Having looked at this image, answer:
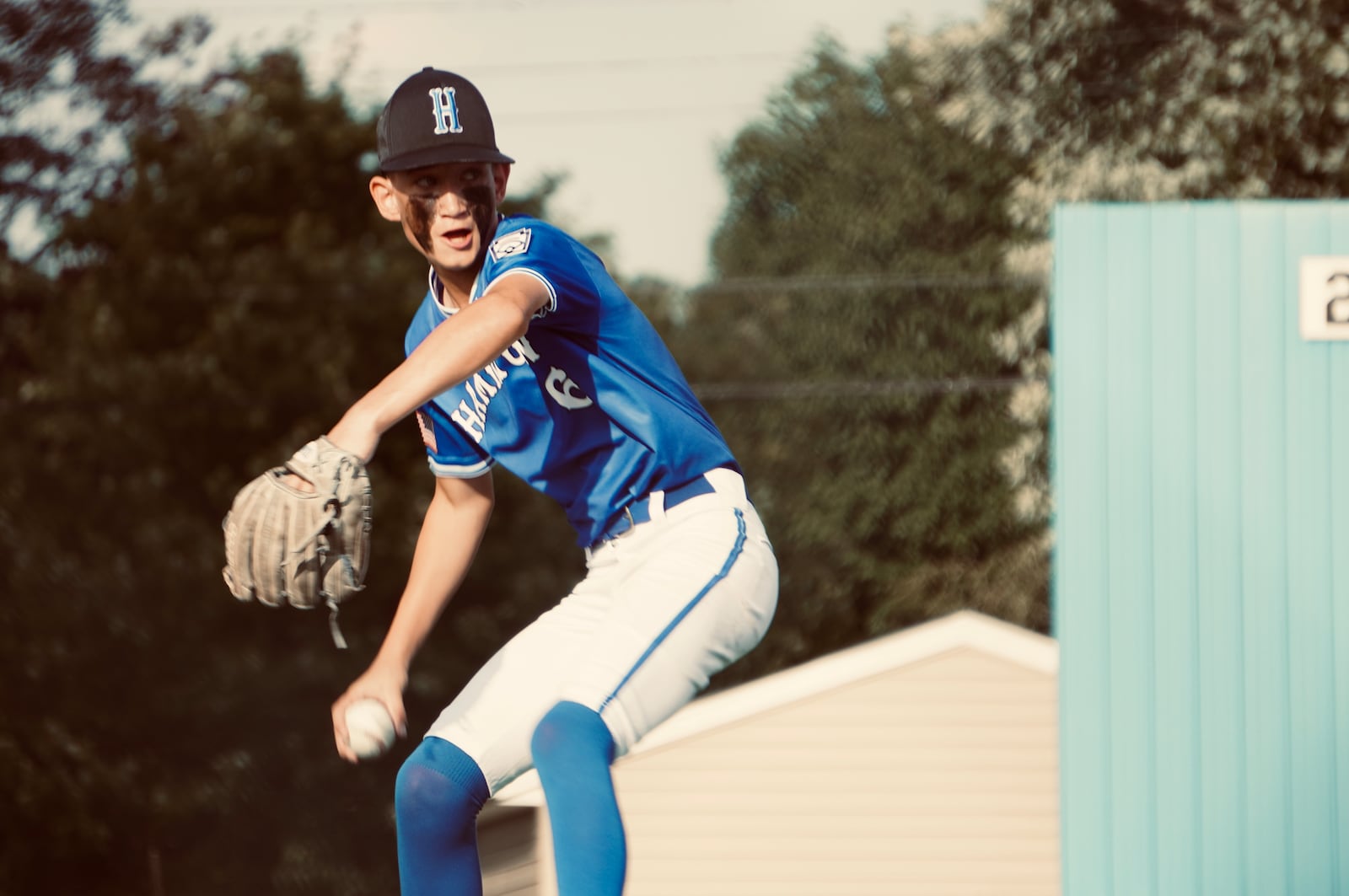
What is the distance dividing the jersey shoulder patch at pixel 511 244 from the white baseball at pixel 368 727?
91 centimetres

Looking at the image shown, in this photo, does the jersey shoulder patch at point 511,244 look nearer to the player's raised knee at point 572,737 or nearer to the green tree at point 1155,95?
the player's raised knee at point 572,737

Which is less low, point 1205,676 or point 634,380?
point 634,380

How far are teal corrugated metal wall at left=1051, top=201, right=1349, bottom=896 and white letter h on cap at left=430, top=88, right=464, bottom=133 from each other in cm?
204

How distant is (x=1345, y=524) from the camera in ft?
14.8

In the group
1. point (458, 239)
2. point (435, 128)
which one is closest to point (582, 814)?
point (458, 239)

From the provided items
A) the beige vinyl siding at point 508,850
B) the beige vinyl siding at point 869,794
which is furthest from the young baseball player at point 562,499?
the beige vinyl siding at point 869,794

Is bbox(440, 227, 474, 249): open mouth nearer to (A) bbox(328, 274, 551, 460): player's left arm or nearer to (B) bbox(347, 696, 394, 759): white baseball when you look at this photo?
(A) bbox(328, 274, 551, 460): player's left arm

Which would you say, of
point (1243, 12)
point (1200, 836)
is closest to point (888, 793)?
point (1200, 836)

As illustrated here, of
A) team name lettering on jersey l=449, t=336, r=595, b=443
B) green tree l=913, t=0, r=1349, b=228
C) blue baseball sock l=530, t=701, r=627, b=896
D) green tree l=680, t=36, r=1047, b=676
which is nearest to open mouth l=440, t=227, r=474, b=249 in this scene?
team name lettering on jersey l=449, t=336, r=595, b=443

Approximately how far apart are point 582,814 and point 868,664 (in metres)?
8.20

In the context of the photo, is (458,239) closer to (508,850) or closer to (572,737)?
(572,737)

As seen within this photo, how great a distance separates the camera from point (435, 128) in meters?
3.14

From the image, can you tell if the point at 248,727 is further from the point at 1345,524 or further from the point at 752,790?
the point at 1345,524

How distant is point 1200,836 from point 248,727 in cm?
1836
